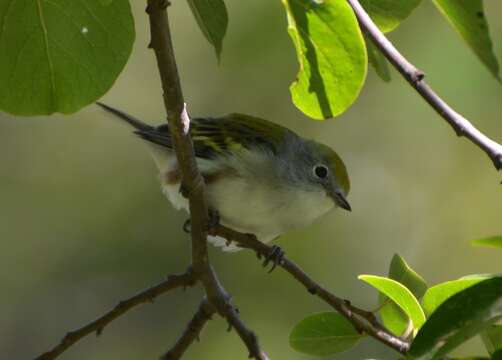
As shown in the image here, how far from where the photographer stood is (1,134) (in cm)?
704

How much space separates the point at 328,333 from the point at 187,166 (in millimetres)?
575

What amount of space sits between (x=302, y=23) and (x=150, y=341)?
4806 millimetres

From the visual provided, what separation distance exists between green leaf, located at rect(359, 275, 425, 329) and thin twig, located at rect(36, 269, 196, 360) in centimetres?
85

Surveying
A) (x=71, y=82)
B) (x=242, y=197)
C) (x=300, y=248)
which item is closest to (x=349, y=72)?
(x=71, y=82)

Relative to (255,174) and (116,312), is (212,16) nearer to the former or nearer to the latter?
(116,312)

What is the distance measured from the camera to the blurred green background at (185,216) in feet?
20.0

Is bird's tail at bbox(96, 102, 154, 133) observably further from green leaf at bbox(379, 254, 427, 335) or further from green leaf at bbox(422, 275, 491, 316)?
green leaf at bbox(422, 275, 491, 316)

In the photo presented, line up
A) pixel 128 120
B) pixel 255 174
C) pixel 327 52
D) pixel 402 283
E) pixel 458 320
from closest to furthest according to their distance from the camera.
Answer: pixel 458 320 → pixel 327 52 → pixel 402 283 → pixel 255 174 → pixel 128 120

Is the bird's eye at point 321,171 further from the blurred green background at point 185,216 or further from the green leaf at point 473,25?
the green leaf at point 473,25

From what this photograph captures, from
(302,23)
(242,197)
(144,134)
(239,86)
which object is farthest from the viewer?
(239,86)

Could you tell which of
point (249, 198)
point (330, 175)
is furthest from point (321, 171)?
point (249, 198)

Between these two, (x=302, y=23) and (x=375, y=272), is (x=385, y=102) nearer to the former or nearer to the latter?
(x=375, y=272)

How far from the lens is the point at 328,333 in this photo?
218 centimetres

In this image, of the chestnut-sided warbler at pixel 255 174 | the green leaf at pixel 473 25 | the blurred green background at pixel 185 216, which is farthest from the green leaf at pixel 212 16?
the blurred green background at pixel 185 216
